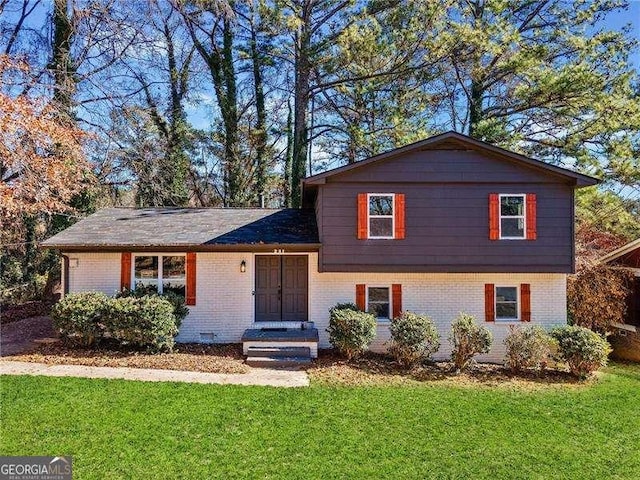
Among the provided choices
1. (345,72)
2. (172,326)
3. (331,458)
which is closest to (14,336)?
(172,326)

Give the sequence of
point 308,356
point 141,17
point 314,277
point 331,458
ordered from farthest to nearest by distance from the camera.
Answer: point 141,17, point 314,277, point 308,356, point 331,458

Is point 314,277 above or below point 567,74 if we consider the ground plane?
below

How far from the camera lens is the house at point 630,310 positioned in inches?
544

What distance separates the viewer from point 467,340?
9750 mm

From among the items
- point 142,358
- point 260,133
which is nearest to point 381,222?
point 142,358

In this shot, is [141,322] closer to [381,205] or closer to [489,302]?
[381,205]

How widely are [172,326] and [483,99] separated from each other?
17.1 metres

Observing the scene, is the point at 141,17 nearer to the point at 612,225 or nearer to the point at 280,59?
the point at 280,59

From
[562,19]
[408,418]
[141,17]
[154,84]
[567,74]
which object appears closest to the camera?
[408,418]

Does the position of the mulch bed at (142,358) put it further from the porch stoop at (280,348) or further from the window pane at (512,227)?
the window pane at (512,227)

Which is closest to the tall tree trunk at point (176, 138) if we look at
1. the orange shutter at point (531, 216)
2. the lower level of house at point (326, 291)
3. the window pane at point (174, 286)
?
the lower level of house at point (326, 291)

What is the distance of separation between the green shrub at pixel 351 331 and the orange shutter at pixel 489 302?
3.50 metres

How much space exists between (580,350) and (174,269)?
10.6 metres

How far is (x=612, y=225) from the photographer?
53.3 ft
